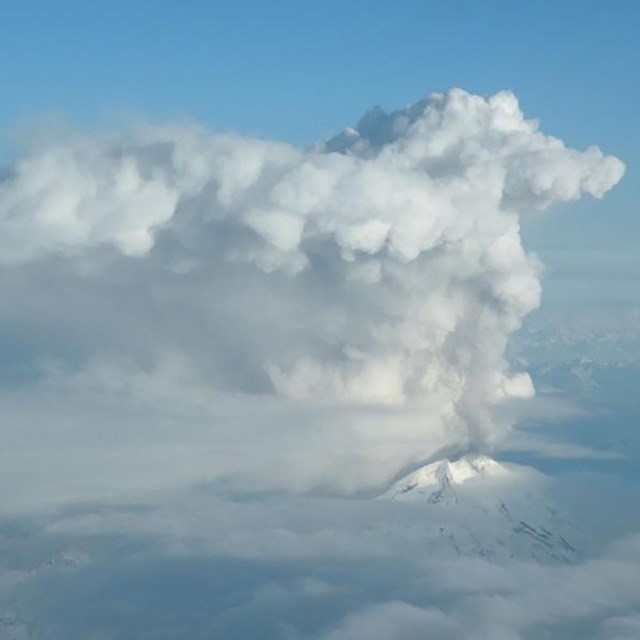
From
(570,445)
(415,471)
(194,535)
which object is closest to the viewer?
(194,535)

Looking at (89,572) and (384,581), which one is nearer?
(384,581)

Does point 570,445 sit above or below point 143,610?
above

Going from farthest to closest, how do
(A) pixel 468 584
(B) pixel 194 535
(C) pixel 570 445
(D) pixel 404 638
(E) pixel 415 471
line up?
(C) pixel 570 445 → (E) pixel 415 471 → (B) pixel 194 535 → (A) pixel 468 584 → (D) pixel 404 638

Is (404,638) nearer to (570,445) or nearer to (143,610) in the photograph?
(143,610)

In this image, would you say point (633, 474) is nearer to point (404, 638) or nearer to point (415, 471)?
point (415, 471)

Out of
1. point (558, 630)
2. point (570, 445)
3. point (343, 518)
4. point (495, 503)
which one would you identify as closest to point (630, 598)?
point (558, 630)

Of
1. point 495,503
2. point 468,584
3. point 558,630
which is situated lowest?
point 558,630
